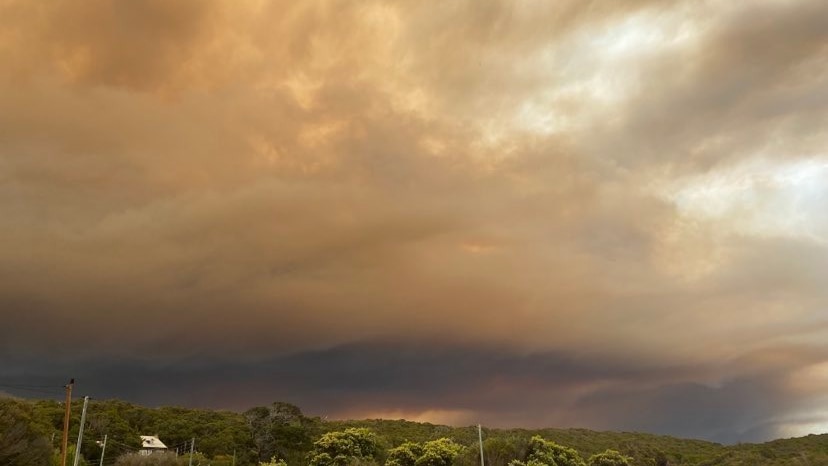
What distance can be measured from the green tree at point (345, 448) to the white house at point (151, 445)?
129 ft

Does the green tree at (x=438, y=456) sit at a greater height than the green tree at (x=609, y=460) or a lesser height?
greater

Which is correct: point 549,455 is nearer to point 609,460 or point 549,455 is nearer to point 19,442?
point 609,460

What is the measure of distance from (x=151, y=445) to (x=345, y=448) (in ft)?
164

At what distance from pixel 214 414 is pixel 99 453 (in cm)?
4582

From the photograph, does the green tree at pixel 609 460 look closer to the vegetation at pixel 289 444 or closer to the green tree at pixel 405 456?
the vegetation at pixel 289 444

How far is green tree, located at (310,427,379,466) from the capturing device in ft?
242

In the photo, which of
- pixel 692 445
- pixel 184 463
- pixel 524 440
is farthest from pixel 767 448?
pixel 184 463

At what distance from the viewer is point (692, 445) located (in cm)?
16562

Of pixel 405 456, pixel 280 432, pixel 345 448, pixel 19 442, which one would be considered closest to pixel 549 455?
pixel 405 456

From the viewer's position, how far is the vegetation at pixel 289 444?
65812 millimetres

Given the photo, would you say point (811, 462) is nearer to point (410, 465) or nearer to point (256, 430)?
point (410, 465)

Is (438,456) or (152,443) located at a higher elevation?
(152,443)

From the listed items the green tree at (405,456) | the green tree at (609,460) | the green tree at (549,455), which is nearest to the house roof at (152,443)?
the green tree at (405,456)

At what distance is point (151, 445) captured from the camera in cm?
10812
